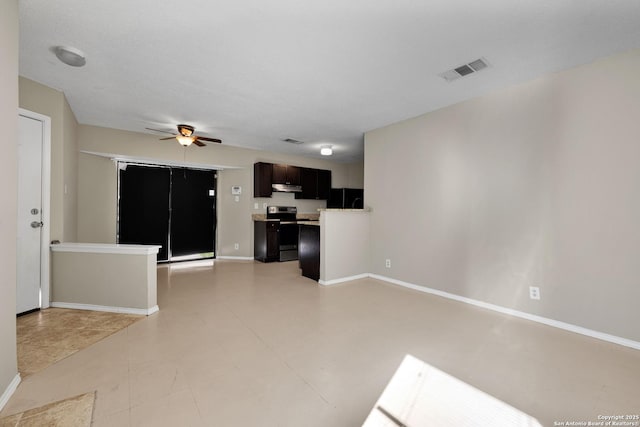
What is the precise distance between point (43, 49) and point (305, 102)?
2474 mm

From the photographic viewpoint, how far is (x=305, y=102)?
3.27 metres

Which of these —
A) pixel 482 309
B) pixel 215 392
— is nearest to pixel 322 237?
pixel 482 309

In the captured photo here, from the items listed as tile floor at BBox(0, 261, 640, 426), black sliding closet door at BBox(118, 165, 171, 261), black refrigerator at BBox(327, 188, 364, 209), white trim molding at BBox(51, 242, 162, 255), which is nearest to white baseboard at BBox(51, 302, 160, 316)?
tile floor at BBox(0, 261, 640, 426)

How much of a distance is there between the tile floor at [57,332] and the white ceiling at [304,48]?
2.53m

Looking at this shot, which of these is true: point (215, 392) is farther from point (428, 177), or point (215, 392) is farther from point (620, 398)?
point (428, 177)

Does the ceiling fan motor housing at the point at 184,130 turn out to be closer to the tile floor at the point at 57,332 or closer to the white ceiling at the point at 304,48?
the white ceiling at the point at 304,48

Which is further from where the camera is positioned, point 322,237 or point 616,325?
point 322,237

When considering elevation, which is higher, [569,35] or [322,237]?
[569,35]

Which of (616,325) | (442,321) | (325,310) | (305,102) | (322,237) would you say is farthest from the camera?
(322,237)

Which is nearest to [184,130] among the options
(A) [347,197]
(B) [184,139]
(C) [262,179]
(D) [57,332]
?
(B) [184,139]

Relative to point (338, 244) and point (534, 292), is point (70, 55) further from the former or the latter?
point (534, 292)

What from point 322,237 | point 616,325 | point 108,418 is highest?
point 322,237

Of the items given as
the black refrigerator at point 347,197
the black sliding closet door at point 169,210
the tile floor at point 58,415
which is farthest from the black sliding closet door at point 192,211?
the tile floor at point 58,415

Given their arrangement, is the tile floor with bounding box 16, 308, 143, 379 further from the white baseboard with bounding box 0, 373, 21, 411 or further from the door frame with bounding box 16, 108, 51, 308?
the door frame with bounding box 16, 108, 51, 308
